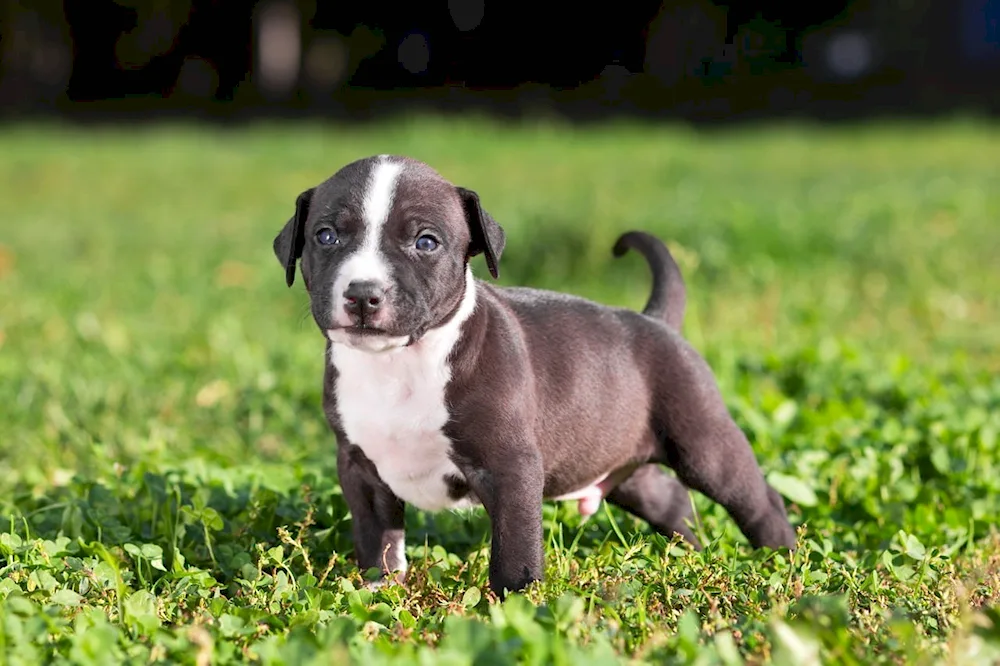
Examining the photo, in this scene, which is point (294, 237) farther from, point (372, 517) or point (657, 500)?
point (657, 500)

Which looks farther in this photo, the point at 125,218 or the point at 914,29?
the point at 914,29

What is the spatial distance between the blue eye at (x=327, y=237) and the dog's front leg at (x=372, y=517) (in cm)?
61

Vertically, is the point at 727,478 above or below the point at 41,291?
above

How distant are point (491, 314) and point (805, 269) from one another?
19.0 feet

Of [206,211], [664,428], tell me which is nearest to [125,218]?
[206,211]

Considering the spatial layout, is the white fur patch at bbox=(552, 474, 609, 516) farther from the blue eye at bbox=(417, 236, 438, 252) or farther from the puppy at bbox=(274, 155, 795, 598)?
the blue eye at bbox=(417, 236, 438, 252)

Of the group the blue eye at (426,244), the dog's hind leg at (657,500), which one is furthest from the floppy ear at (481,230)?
the dog's hind leg at (657,500)

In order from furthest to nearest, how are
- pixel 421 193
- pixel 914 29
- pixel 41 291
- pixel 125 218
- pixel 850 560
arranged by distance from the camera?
pixel 914 29
pixel 125 218
pixel 41 291
pixel 850 560
pixel 421 193

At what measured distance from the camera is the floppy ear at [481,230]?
350cm

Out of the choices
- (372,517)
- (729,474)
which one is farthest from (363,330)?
(729,474)

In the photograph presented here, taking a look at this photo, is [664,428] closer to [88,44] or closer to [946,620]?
[946,620]

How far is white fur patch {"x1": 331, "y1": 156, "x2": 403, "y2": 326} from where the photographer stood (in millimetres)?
3209

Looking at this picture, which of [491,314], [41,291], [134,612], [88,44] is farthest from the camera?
[88,44]

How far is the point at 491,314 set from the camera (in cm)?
363
